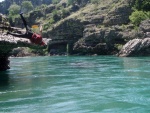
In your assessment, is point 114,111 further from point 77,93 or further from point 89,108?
point 77,93

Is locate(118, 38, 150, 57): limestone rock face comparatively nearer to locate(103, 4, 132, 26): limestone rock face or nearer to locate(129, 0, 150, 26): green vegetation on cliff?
locate(129, 0, 150, 26): green vegetation on cliff

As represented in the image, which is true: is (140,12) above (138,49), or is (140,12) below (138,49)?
above

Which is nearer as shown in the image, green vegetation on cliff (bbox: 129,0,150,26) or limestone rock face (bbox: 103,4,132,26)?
green vegetation on cliff (bbox: 129,0,150,26)

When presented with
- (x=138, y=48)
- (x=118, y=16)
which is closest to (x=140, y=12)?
(x=118, y=16)

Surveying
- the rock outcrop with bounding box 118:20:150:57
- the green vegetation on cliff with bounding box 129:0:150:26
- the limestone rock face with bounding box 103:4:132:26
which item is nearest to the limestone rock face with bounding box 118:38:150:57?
the rock outcrop with bounding box 118:20:150:57

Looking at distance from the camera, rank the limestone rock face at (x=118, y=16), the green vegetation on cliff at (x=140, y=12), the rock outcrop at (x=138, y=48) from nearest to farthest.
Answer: the rock outcrop at (x=138, y=48)
the green vegetation on cliff at (x=140, y=12)
the limestone rock face at (x=118, y=16)

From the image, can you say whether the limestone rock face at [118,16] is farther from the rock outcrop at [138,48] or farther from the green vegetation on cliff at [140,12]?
the rock outcrop at [138,48]

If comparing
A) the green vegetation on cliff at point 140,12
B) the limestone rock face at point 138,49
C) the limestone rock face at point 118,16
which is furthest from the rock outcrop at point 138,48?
the limestone rock face at point 118,16

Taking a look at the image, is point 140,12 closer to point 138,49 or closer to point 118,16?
point 118,16

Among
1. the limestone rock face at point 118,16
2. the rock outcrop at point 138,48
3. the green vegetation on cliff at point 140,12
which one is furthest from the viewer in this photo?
the limestone rock face at point 118,16

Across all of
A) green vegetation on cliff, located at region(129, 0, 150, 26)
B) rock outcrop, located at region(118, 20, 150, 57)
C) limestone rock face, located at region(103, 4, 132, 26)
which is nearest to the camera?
rock outcrop, located at region(118, 20, 150, 57)

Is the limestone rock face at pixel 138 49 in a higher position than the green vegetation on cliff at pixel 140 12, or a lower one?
lower

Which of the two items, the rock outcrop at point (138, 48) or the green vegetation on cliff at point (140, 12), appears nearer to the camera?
the rock outcrop at point (138, 48)

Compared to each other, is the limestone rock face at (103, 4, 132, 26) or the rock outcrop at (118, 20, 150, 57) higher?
the limestone rock face at (103, 4, 132, 26)
